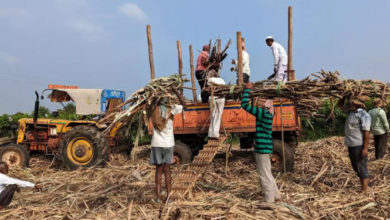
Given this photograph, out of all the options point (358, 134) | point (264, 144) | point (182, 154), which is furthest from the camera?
point (182, 154)

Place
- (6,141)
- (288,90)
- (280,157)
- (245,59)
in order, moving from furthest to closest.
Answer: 1. (6,141)
2. (245,59)
3. (280,157)
4. (288,90)

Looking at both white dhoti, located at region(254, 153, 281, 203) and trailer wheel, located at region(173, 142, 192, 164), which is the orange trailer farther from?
white dhoti, located at region(254, 153, 281, 203)

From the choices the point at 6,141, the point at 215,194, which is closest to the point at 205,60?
the point at 215,194

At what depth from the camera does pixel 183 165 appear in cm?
Answer: 747

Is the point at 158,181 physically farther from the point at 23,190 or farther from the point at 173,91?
the point at 23,190

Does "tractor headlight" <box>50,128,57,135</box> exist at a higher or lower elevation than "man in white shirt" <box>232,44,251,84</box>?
lower

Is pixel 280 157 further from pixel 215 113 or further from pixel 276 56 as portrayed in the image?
pixel 276 56

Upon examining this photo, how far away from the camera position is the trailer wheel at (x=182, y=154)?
777 cm

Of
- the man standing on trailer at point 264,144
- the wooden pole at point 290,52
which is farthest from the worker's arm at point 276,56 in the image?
the man standing on trailer at point 264,144

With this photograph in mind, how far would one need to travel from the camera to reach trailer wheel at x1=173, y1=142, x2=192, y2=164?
7.77 metres

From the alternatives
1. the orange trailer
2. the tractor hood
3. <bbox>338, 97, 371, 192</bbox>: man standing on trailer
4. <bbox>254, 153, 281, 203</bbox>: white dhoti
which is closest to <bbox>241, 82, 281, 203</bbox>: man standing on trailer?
<bbox>254, 153, 281, 203</bbox>: white dhoti

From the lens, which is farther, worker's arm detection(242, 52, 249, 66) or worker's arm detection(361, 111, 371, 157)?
worker's arm detection(242, 52, 249, 66)

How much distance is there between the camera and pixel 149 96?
15.9 feet

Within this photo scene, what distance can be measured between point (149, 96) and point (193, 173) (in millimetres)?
1778
